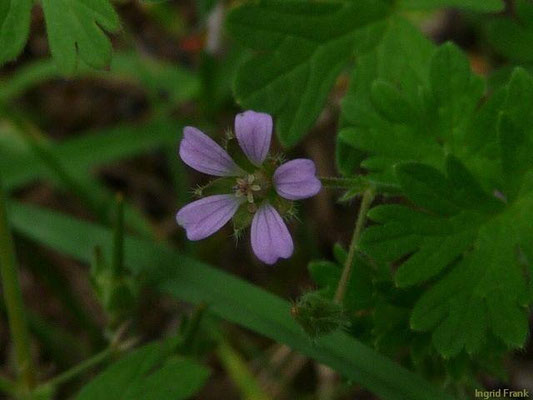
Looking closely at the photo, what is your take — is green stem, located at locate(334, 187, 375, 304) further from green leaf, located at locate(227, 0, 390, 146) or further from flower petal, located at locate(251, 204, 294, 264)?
green leaf, located at locate(227, 0, 390, 146)

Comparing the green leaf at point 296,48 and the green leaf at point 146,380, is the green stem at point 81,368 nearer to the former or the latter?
the green leaf at point 146,380

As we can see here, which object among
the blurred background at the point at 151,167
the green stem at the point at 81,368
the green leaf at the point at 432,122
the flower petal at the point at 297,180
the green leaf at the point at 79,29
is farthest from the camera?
the blurred background at the point at 151,167

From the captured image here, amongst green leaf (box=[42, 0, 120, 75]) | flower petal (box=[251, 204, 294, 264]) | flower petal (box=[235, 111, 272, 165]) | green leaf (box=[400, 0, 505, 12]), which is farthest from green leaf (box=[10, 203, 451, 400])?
green leaf (box=[400, 0, 505, 12])

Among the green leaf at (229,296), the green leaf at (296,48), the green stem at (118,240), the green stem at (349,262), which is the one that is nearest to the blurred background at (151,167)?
the green leaf at (229,296)

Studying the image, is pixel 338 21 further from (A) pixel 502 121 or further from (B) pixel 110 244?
(B) pixel 110 244

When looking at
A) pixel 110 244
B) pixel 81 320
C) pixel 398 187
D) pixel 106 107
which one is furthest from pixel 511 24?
pixel 106 107

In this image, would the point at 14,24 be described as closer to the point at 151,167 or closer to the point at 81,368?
the point at 81,368

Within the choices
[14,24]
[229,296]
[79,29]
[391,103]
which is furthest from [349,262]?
[14,24]

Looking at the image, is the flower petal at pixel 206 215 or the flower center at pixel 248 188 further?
the flower center at pixel 248 188
